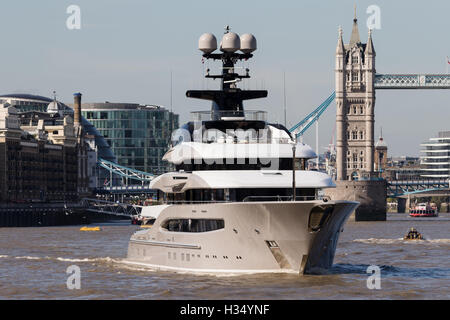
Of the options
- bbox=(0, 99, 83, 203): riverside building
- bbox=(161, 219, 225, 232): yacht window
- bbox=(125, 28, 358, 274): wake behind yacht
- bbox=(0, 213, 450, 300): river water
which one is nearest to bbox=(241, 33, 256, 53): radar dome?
bbox=(125, 28, 358, 274): wake behind yacht

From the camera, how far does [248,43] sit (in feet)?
177

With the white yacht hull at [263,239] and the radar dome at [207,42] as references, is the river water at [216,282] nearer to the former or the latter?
the white yacht hull at [263,239]

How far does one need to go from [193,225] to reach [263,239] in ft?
13.0

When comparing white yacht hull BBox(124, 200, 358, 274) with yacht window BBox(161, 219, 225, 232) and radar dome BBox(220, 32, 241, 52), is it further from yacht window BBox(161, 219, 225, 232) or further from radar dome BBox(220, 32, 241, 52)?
radar dome BBox(220, 32, 241, 52)

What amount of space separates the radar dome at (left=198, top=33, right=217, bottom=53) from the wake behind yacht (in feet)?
11.3

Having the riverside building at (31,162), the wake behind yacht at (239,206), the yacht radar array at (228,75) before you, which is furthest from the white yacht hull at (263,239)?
the riverside building at (31,162)

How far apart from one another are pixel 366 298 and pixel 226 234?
6.68 metres

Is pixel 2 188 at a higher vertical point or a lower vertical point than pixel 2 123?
lower

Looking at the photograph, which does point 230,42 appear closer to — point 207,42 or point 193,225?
point 207,42

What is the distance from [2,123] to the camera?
172375mm

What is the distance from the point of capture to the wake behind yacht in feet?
143
